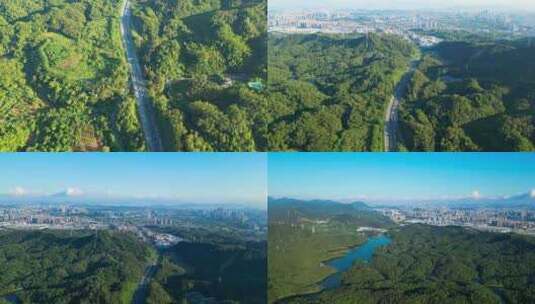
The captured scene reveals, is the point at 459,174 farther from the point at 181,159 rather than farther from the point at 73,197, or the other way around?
the point at 73,197

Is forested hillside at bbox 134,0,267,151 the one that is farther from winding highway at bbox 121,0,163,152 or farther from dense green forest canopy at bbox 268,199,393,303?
dense green forest canopy at bbox 268,199,393,303

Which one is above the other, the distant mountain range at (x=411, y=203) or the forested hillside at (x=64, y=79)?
the forested hillside at (x=64, y=79)

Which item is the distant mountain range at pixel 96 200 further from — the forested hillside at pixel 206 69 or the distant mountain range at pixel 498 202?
the distant mountain range at pixel 498 202

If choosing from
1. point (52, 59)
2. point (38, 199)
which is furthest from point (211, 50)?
point (38, 199)

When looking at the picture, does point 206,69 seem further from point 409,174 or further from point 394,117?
point 409,174

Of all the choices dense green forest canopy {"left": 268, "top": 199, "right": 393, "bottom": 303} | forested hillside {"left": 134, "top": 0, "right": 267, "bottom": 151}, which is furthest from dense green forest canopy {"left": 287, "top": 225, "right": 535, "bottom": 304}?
forested hillside {"left": 134, "top": 0, "right": 267, "bottom": 151}

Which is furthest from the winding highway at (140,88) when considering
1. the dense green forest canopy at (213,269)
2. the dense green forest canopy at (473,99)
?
the dense green forest canopy at (473,99)
